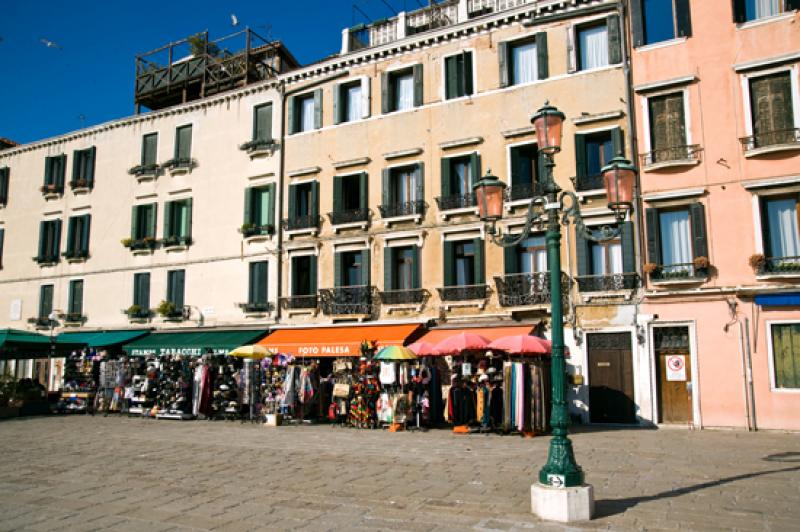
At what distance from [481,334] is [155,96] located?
19.9 m

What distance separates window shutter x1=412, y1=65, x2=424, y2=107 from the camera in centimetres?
2197

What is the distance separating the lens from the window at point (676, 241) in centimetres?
1727

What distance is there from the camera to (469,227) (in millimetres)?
20375

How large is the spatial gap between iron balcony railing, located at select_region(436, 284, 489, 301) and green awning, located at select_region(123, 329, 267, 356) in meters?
6.85

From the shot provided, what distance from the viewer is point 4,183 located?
32031 millimetres

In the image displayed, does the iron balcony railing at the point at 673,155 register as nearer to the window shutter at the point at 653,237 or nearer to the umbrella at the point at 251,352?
the window shutter at the point at 653,237

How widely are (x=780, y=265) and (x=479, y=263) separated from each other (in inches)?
314

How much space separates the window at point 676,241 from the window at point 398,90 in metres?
9.05

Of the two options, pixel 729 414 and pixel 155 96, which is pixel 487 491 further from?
pixel 155 96

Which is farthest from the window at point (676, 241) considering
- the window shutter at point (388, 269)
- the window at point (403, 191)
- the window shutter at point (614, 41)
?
the window shutter at point (388, 269)

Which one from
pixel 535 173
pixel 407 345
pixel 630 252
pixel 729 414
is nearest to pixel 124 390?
pixel 407 345

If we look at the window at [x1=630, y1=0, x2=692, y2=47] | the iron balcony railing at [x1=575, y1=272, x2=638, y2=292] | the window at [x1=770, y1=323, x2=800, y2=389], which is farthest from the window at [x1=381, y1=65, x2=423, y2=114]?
the window at [x1=770, y1=323, x2=800, y2=389]

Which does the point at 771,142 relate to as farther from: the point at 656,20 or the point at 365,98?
the point at 365,98

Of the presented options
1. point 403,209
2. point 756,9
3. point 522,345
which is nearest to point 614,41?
point 756,9
